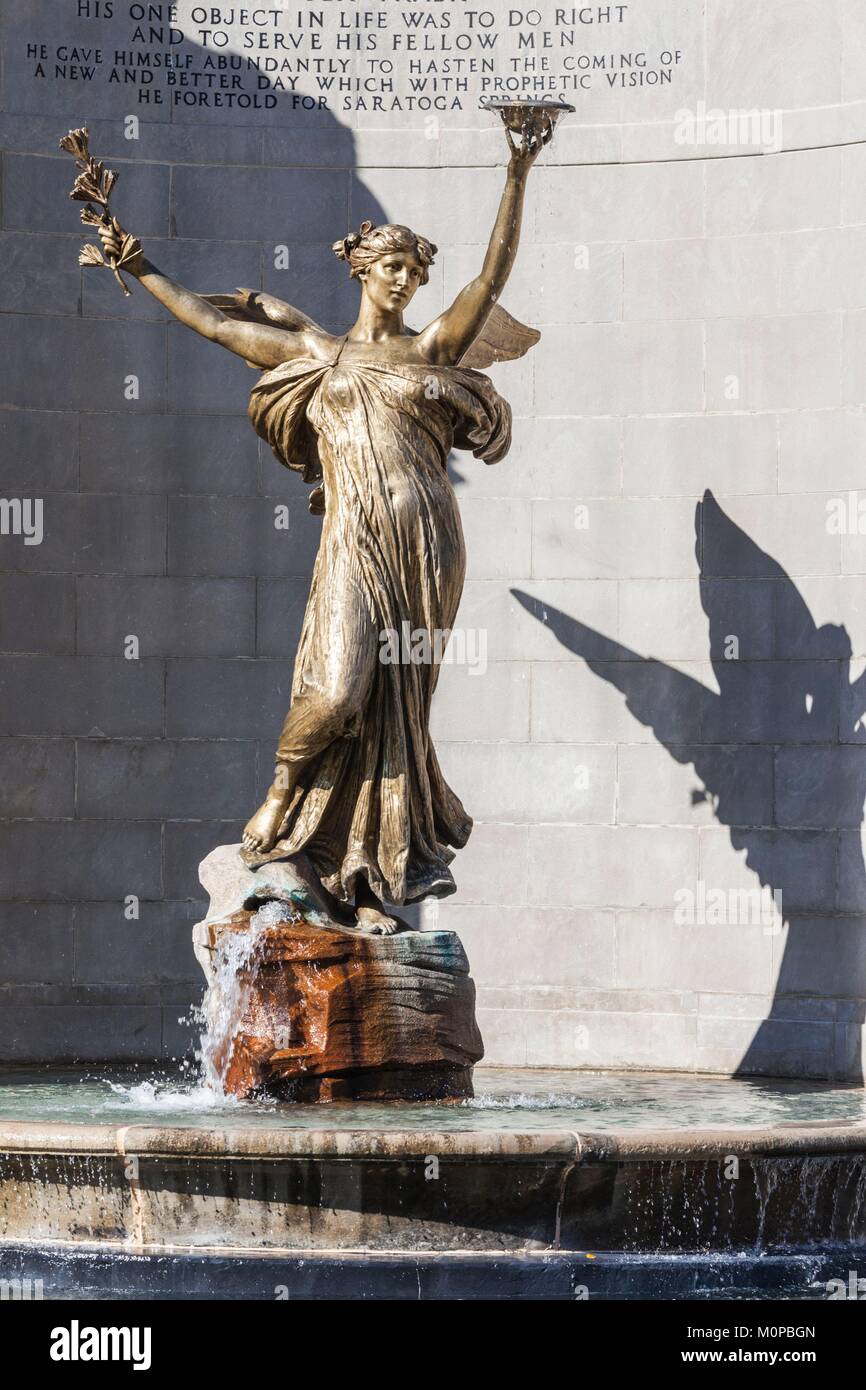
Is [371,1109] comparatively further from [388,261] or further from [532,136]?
[532,136]

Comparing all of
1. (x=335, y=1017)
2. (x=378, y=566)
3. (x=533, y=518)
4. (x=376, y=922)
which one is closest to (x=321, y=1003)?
(x=335, y=1017)

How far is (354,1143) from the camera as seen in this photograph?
6.82m

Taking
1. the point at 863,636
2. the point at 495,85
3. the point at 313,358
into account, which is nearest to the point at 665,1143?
the point at 313,358

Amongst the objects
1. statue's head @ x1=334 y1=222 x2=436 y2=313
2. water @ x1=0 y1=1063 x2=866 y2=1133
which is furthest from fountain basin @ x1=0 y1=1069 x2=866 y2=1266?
statue's head @ x1=334 y1=222 x2=436 y2=313

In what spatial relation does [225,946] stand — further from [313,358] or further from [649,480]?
[649,480]

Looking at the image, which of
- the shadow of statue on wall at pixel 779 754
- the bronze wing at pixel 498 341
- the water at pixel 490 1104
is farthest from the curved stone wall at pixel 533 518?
the bronze wing at pixel 498 341

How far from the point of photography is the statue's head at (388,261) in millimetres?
8898

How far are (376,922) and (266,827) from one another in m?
0.61

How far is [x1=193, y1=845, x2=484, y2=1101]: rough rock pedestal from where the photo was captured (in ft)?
26.9

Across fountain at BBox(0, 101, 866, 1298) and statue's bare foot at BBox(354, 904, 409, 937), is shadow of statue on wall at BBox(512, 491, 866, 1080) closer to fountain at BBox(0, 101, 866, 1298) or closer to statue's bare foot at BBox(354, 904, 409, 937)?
fountain at BBox(0, 101, 866, 1298)

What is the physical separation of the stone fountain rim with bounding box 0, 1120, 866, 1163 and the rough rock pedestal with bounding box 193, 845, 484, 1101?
49.2 inches

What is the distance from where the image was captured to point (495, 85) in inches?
460

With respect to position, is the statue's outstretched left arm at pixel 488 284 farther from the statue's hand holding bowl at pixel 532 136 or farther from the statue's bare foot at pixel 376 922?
the statue's bare foot at pixel 376 922

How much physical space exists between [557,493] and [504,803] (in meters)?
1.74
